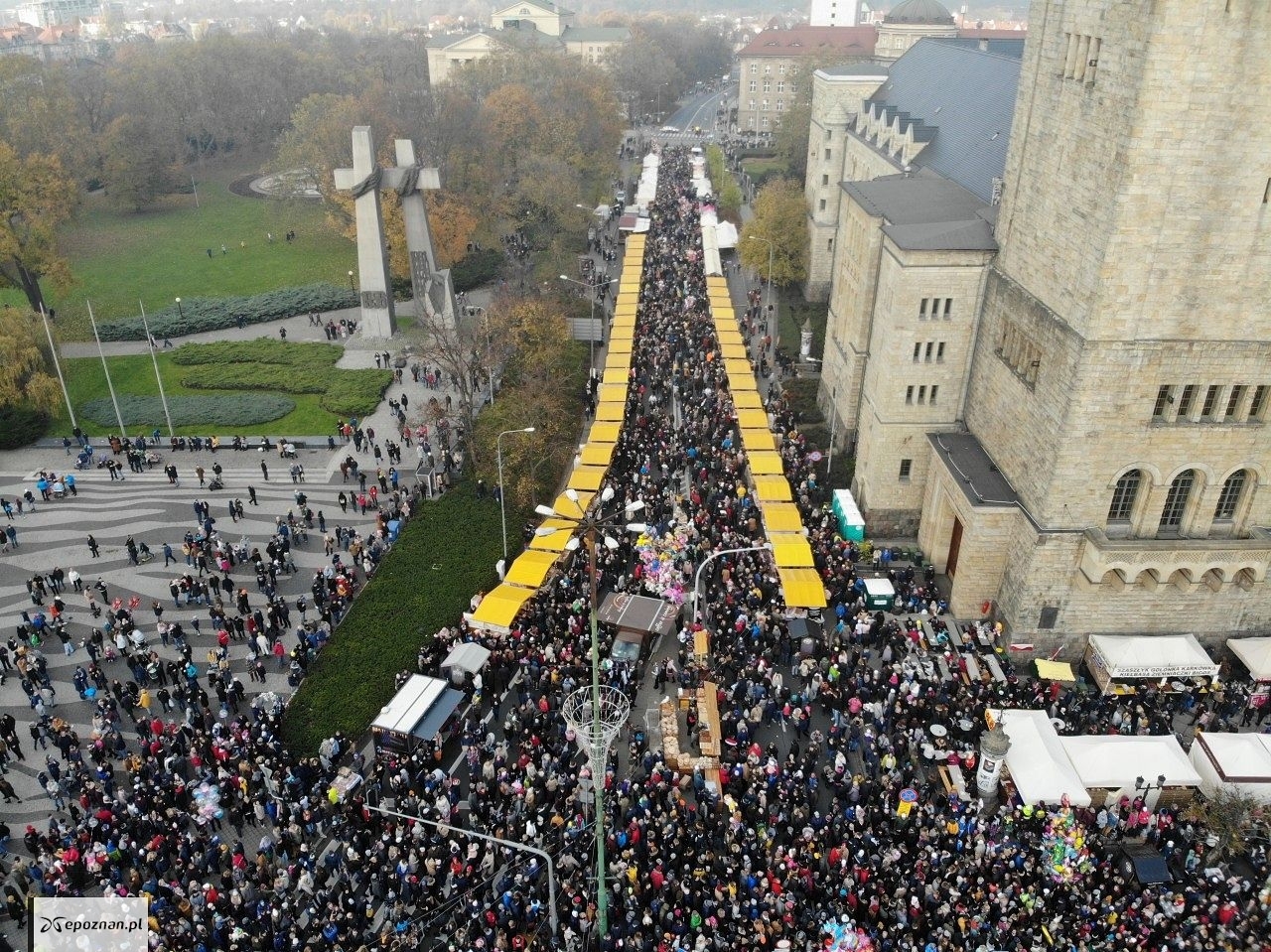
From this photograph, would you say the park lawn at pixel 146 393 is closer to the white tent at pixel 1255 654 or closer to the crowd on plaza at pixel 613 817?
the crowd on plaza at pixel 613 817

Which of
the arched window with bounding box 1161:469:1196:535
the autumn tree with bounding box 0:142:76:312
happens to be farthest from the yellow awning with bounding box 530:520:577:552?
the autumn tree with bounding box 0:142:76:312

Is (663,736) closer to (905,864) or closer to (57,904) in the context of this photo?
(905,864)

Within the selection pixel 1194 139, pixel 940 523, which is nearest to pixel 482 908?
pixel 940 523

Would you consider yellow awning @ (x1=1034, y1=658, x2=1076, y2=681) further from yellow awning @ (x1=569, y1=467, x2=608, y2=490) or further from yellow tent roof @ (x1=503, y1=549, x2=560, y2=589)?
yellow awning @ (x1=569, y1=467, x2=608, y2=490)

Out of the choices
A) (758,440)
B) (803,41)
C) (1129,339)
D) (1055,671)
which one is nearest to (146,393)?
(758,440)

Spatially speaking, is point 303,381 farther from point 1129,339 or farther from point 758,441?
point 1129,339

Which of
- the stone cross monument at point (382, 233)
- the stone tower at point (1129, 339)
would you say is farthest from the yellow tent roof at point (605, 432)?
the stone tower at point (1129, 339)
